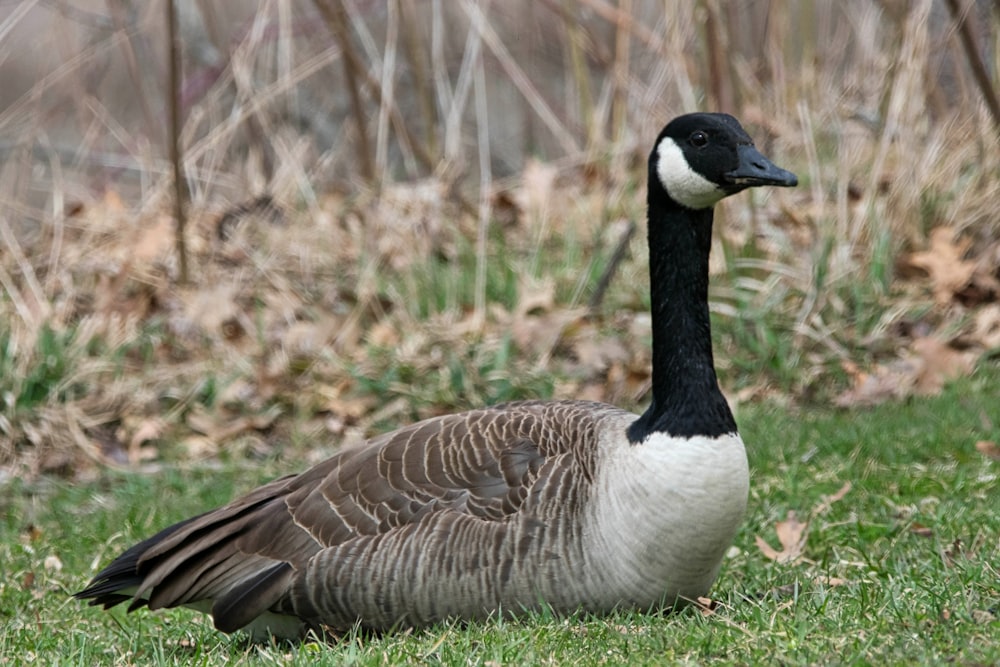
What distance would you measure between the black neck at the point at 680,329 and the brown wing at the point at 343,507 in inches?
11.2

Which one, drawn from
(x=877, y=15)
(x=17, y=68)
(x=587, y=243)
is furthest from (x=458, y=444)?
(x=17, y=68)

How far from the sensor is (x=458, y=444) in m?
4.42

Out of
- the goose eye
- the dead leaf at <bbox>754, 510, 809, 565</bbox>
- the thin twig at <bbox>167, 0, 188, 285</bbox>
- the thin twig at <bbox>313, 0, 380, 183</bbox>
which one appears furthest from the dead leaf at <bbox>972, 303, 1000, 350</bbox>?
the thin twig at <bbox>167, 0, 188, 285</bbox>

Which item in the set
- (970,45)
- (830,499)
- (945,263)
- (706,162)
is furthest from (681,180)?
(945,263)

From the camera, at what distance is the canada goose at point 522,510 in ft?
13.4

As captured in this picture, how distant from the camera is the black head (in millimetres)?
4324

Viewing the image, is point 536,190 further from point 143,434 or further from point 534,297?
point 143,434

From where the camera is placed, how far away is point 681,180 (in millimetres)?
4461

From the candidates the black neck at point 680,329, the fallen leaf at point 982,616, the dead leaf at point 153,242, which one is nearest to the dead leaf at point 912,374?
the black neck at point 680,329

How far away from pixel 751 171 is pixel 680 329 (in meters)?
0.58

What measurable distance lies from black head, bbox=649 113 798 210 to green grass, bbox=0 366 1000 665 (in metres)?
1.32

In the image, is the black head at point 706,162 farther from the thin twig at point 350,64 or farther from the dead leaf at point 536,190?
the thin twig at point 350,64

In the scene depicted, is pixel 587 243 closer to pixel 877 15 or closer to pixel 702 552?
pixel 877 15

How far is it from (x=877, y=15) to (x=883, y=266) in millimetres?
3042
